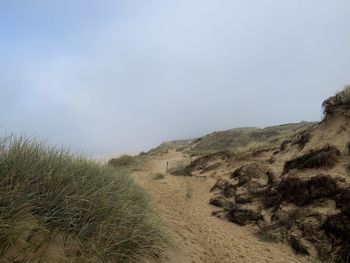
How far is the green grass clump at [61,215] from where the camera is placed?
13.0 feet

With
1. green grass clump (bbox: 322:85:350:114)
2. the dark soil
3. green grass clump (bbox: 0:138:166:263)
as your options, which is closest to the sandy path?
green grass clump (bbox: 0:138:166:263)

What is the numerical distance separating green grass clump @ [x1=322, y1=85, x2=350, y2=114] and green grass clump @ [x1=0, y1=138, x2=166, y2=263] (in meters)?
8.88

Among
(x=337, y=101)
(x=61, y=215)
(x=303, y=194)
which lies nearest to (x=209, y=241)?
(x=303, y=194)

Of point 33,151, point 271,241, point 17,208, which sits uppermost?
point 33,151

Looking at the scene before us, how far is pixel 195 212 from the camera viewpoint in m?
11.9

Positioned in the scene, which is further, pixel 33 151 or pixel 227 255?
pixel 227 255

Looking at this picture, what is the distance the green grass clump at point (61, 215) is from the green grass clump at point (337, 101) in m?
8.88

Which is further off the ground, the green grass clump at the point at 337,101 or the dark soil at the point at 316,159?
the green grass clump at the point at 337,101

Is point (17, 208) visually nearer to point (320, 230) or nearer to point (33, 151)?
point (33, 151)

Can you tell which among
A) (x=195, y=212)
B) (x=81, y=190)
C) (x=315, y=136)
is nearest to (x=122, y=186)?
(x=81, y=190)

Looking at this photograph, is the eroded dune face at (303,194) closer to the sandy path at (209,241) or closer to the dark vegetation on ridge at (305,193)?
the dark vegetation on ridge at (305,193)

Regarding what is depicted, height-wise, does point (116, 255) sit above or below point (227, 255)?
above

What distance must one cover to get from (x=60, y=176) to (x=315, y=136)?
32.5 feet

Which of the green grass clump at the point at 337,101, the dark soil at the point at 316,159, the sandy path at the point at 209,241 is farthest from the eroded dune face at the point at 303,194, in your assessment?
the sandy path at the point at 209,241
